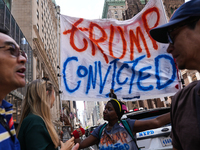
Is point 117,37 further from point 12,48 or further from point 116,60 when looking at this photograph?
point 12,48

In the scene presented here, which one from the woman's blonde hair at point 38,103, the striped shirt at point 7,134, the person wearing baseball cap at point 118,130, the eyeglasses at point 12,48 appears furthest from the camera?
Answer: the person wearing baseball cap at point 118,130

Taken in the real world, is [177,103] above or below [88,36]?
below

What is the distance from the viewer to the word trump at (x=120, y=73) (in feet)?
14.9

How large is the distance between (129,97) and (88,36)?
2187 millimetres

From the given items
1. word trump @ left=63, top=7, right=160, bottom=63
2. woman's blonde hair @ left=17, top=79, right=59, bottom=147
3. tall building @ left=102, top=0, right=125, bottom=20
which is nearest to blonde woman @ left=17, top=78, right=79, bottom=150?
woman's blonde hair @ left=17, top=79, right=59, bottom=147

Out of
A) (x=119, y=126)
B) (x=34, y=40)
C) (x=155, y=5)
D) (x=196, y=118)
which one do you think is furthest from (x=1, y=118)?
Result: (x=34, y=40)

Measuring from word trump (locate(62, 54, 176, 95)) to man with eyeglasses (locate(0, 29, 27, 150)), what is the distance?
124 inches

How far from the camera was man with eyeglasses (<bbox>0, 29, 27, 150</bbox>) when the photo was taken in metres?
1.18

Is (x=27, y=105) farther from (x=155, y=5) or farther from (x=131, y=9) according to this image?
(x=131, y=9)

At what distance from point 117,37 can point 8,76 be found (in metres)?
4.27

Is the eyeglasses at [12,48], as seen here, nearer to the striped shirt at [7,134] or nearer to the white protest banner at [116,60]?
the striped shirt at [7,134]

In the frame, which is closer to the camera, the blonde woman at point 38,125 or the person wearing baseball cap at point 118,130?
the blonde woman at point 38,125

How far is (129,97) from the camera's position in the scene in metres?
4.50

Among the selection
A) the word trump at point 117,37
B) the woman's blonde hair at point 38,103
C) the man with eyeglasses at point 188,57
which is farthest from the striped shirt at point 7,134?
the word trump at point 117,37
